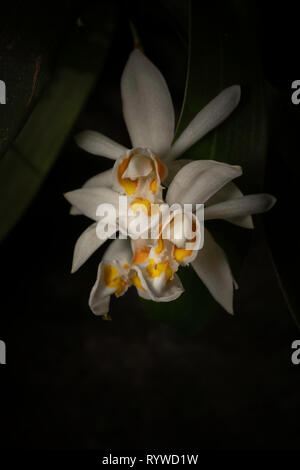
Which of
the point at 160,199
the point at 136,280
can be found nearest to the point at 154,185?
the point at 160,199

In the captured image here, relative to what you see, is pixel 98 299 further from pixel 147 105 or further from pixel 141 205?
pixel 147 105

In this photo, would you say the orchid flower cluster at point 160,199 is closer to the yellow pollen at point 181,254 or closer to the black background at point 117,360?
the yellow pollen at point 181,254

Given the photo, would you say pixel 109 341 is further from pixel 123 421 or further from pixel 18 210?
pixel 18 210

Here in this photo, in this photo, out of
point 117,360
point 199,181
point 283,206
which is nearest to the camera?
point 199,181

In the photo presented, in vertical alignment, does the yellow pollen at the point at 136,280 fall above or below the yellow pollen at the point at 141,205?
below

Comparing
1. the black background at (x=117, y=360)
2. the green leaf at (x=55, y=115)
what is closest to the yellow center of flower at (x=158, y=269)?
the green leaf at (x=55, y=115)
